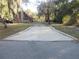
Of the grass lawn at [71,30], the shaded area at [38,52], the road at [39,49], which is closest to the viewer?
the shaded area at [38,52]

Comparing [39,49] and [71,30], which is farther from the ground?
[39,49]

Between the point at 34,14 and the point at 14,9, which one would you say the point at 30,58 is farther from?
the point at 34,14

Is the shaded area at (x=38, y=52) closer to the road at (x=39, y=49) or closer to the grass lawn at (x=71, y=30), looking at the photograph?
the road at (x=39, y=49)

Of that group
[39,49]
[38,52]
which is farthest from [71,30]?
[38,52]

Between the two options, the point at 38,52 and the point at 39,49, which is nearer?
the point at 38,52

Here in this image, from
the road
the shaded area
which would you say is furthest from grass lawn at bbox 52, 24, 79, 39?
the shaded area

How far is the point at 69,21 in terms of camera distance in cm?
5300

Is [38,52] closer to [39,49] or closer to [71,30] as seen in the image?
[39,49]

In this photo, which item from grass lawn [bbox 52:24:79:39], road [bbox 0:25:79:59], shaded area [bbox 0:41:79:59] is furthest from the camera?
grass lawn [bbox 52:24:79:39]

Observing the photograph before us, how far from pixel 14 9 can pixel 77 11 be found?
1360 centimetres

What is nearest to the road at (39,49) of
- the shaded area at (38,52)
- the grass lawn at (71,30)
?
the shaded area at (38,52)

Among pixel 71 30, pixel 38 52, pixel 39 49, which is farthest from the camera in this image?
pixel 71 30

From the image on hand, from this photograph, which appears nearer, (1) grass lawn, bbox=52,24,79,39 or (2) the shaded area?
(2) the shaded area

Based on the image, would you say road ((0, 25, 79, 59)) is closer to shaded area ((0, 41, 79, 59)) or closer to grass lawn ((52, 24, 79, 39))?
shaded area ((0, 41, 79, 59))
